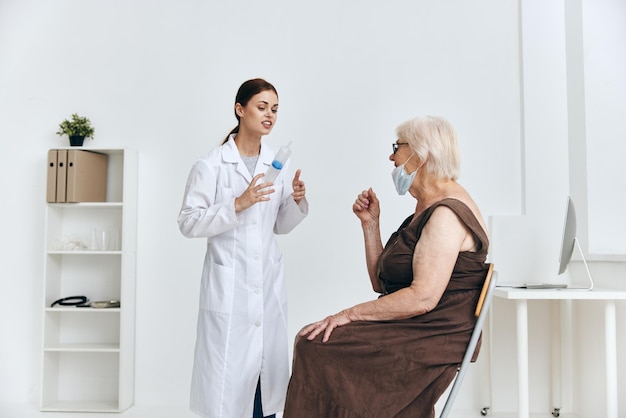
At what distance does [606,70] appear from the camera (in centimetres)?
329

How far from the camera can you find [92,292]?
364cm

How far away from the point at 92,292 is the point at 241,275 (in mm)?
1770

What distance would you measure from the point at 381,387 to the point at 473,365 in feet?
6.24

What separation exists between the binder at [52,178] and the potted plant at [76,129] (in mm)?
149

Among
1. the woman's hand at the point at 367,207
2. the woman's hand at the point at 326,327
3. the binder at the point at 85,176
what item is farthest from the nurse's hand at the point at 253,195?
the binder at the point at 85,176

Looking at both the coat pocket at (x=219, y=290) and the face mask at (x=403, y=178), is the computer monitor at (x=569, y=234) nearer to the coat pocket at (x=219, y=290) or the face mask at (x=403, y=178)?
the face mask at (x=403, y=178)

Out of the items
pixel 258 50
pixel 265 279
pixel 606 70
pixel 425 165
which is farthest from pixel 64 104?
pixel 606 70

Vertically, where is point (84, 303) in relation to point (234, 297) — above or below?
below

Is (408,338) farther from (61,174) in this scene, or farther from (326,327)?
(61,174)

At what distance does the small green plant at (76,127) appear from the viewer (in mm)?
3518

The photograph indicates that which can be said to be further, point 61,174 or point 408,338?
point 61,174

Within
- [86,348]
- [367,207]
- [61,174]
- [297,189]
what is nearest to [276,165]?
[297,189]

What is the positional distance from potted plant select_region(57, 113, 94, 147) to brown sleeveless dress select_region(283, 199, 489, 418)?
2.30 meters

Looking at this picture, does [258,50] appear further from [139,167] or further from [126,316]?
[126,316]
